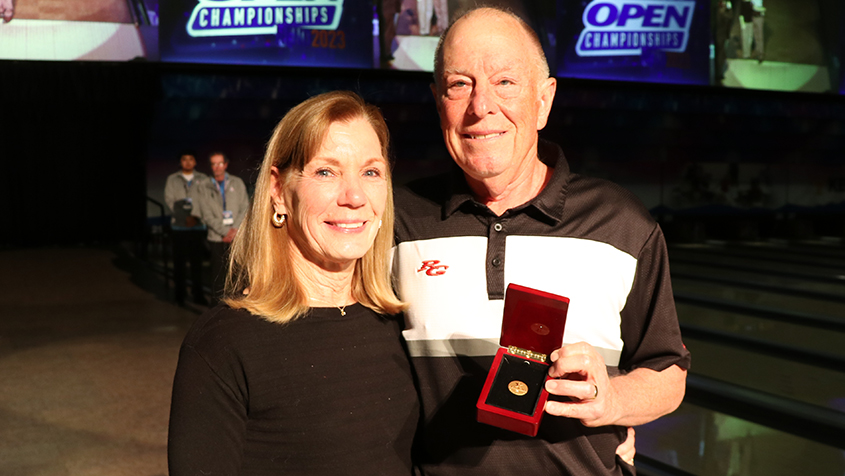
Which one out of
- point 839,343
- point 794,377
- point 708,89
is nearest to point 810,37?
point 708,89

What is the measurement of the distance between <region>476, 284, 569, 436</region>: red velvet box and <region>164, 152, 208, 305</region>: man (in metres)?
5.86

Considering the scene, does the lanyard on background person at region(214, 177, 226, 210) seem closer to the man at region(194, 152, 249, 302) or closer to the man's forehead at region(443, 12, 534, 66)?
the man at region(194, 152, 249, 302)

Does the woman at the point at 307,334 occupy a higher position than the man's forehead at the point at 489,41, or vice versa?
the man's forehead at the point at 489,41

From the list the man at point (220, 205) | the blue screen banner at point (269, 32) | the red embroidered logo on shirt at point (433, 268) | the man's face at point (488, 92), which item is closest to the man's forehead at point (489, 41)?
the man's face at point (488, 92)

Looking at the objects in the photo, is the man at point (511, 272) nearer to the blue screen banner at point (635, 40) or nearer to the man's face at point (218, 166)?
the man's face at point (218, 166)

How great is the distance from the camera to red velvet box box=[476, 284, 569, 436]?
110cm

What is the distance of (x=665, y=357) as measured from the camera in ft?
4.67

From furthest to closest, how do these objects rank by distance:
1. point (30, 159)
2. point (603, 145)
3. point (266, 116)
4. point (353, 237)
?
point (603, 145), point (30, 159), point (266, 116), point (353, 237)

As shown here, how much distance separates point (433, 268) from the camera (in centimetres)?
145

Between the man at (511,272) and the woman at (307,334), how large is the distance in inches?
3.2

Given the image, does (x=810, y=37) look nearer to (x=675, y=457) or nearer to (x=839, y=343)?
(x=839, y=343)

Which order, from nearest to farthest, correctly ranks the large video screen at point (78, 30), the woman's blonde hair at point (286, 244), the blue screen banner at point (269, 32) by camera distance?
the woman's blonde hair at point (286, 244) < the large video screen at point (78, 30) < the blue screen banner at point (269, 32)

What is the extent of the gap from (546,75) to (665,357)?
26.4 inches

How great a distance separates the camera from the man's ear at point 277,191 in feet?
4.35
